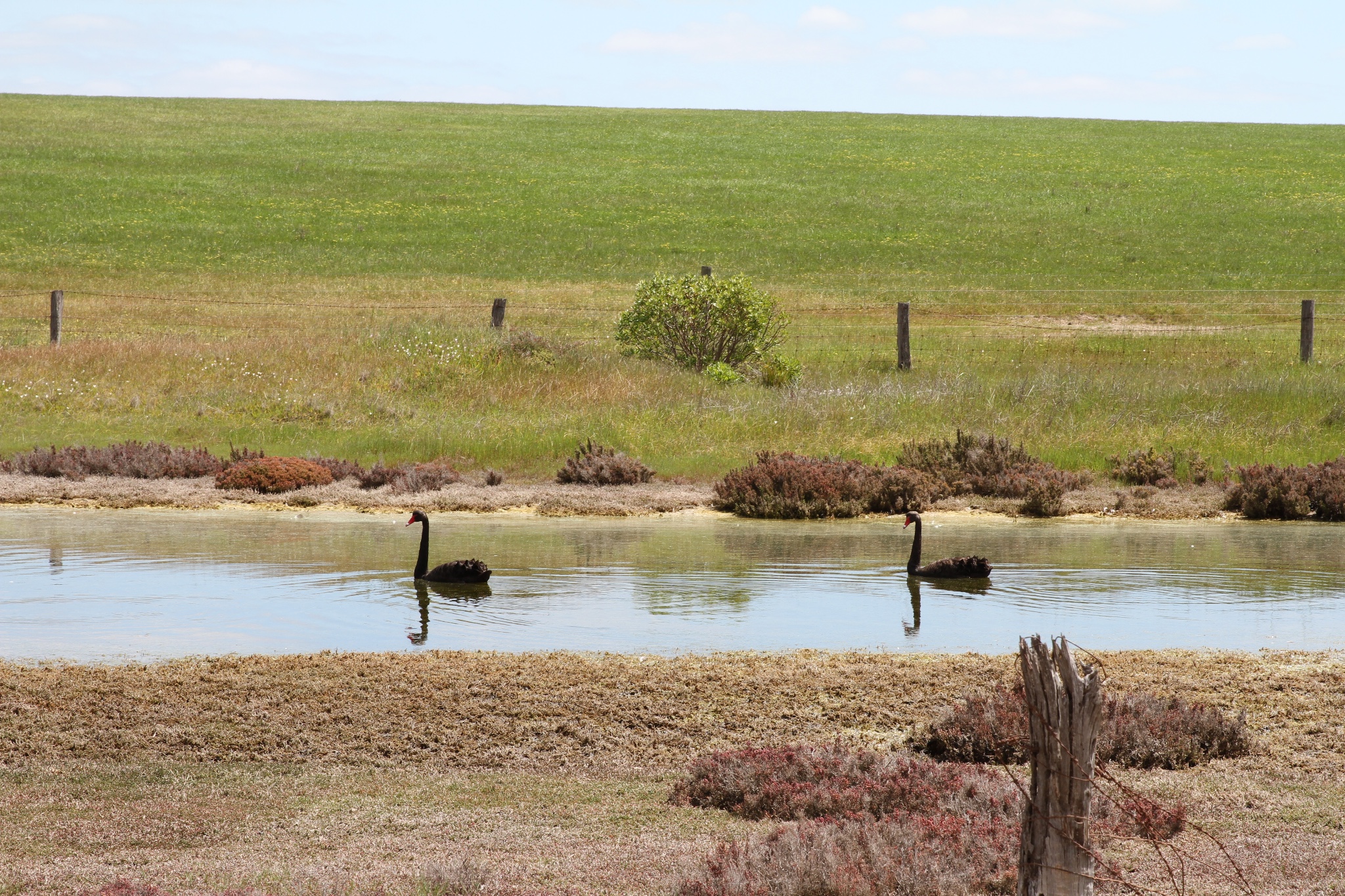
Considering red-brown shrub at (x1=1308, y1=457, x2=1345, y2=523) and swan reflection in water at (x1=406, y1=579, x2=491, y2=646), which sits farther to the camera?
red-brown shrub at (x1=1308, y1=457, x2=1345, y2=523)

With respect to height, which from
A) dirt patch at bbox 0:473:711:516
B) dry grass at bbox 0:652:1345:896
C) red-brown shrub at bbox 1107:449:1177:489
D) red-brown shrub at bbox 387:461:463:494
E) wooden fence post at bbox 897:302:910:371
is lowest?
dry grass at bbox 0:652:1345:896

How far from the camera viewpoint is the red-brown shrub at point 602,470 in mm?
20703

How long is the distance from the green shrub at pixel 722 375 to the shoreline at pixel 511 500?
6.06m

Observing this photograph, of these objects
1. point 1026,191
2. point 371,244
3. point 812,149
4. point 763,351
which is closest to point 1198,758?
point 763,351

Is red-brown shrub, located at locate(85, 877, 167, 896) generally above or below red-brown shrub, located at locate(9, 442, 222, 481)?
below

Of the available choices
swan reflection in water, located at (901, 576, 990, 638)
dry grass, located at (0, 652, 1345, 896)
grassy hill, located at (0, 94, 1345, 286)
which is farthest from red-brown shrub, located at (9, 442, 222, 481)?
grassy hill, located at (0, 94, 1345, 286)

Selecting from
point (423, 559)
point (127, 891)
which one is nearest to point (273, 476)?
point (423, 559)

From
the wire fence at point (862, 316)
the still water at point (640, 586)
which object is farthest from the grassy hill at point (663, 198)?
the still water at point (640, 586)

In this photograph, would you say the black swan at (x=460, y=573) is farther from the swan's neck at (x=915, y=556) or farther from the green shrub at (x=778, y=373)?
the green shrub at (x=778, y=373)

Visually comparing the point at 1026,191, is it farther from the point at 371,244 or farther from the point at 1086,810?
the point at 1086,810

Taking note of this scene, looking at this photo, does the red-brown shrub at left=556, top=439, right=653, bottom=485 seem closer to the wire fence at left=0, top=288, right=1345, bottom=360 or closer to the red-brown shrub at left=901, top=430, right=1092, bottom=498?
the red-brown shrub at left=901, top=430, right=1092, bottom=498

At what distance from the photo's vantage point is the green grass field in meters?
23.3

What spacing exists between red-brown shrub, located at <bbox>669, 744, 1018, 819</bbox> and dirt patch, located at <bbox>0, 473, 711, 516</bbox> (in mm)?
11429

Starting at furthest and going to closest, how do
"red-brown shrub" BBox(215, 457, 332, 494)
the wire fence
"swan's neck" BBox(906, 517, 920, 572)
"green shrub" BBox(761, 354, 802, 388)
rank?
1. the wire fence
2. "green shrub" BBox(761, 354, 802, 388)
3. "red-brown shrub" BBox(215, 457, 332, 494)
4. "swan's neck" BBox(906, 517, 920, 572)
